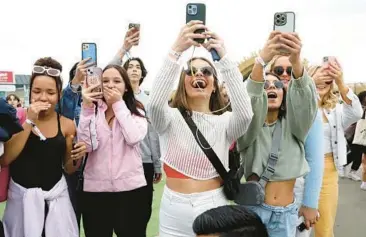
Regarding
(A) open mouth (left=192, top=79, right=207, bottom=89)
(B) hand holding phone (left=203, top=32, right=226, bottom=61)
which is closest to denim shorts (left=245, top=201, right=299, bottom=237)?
(A) open mouth (left=192, top=79, right=207, bottom=89)

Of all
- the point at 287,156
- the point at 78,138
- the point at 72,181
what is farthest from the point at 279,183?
the point at 72,181

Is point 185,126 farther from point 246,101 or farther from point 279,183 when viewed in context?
point 279,183

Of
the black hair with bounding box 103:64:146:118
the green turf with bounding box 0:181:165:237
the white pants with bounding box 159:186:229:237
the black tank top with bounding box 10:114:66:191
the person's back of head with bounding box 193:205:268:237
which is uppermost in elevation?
the black hair with bounding box 103:64:146:118

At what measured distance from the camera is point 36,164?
2.61 meters

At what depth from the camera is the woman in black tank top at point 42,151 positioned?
255cm

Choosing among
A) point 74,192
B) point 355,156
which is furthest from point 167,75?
point 355,156

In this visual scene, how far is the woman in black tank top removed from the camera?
2553mm

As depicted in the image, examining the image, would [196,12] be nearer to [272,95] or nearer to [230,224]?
[272,95]

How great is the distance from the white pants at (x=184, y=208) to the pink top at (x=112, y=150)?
2.43 ft

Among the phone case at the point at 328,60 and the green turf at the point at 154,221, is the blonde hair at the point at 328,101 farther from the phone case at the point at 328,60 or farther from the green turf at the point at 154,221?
the green turf at the point at 154,221

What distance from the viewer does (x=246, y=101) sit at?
217 cm

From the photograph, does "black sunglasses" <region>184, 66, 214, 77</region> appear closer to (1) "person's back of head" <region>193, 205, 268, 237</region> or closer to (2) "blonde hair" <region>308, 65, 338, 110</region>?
(1) "person's back of head" <region>193, 205, 268, 237</region>

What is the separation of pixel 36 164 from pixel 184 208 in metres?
1.08

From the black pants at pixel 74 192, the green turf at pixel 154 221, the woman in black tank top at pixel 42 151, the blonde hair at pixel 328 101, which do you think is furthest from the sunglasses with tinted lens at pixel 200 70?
the green turf at pixel 154 221
